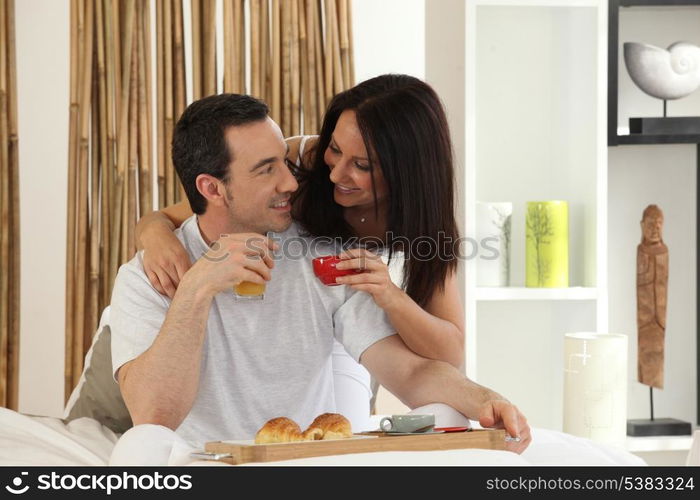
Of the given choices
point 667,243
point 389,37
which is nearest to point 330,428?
point 667,243

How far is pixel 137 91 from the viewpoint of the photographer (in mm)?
2934

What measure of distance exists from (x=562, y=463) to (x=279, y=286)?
711 mm

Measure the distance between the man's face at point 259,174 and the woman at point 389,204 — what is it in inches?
5.4

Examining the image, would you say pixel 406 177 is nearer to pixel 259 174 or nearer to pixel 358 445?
pixel 259 174

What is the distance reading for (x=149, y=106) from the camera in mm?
2949

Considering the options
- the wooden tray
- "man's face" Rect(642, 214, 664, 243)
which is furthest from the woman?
"man's face" Rect(642, 214, 664, 243)

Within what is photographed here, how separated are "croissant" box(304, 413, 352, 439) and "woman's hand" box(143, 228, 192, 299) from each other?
1.85 ft

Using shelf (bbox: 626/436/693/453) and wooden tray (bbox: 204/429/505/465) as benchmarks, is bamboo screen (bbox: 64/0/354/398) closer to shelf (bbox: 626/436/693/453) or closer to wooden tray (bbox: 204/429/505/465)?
shelf (bbox: 626/436/693/453)

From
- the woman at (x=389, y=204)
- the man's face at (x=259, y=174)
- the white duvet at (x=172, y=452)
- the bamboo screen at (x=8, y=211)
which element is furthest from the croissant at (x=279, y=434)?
the bamboo screen at (x=8, y=211)

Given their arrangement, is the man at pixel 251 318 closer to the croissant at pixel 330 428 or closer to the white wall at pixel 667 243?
the croissant at pixel 330 428

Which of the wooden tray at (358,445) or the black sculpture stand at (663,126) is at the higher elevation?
the black sculpture stand at (663,126)

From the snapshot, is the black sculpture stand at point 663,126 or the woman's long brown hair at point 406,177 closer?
the woman's long brown hair at point 406,177

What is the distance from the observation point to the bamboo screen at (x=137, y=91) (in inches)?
115
